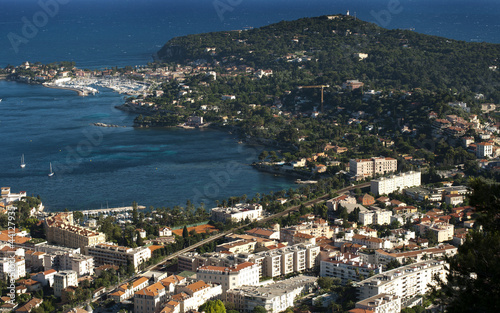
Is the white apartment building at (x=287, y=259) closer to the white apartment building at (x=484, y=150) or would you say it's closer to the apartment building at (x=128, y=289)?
the apartment building at (x=128, y=289)

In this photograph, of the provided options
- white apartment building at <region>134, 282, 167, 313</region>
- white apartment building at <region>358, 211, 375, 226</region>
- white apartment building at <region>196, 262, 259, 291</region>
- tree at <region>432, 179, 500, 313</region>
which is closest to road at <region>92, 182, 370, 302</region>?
white apartment building at <region>134, 282, 167, 313</region>

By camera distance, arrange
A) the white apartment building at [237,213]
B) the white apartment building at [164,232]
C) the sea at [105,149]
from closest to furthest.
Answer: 1. the white apartment building at [164,232]
2. the white apartment building at [237,213]
3. the sea at [105,149]

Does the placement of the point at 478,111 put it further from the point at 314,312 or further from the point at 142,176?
the point at 314,312

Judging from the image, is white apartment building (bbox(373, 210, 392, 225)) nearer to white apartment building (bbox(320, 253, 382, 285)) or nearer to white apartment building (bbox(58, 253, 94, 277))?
white apartment building (bbox(320, 253, 382, 285))

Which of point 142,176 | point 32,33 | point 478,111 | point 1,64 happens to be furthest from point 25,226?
point 32,33

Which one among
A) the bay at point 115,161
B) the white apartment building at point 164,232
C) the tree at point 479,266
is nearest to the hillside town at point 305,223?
the tree at point 479,266
